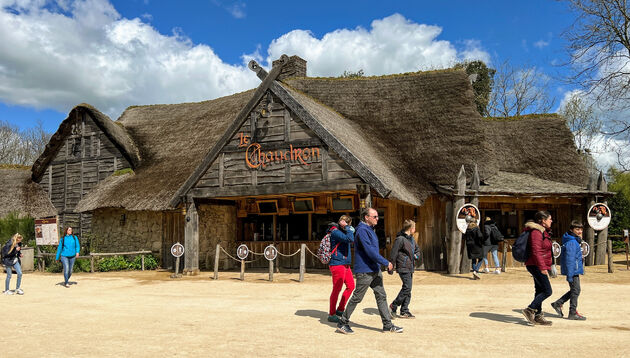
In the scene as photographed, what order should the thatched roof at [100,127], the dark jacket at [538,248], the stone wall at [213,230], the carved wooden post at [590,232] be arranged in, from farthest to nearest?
1. the thatched roof at [100,127]
2. the stone wall at [213,230]
3. the carved wooden post at [590,232]
4. the dark jacket at [538,248]

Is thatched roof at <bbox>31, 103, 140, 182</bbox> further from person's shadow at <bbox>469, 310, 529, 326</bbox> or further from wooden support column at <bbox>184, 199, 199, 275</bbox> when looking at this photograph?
person's shadow at <bbox>469, 310, 529, 326</bbox>

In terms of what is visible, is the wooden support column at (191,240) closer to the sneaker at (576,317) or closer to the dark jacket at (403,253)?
the dark jacket at (403,253)

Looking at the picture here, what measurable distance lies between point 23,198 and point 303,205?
14.1 meters

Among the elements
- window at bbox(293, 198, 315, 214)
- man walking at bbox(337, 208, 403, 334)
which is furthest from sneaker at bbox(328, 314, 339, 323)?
window at bbox(293, 198, 315, 214)

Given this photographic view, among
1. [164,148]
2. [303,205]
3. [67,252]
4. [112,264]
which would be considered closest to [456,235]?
[303,205]

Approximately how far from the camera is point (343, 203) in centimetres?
1531

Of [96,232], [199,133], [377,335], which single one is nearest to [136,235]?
[96,232]

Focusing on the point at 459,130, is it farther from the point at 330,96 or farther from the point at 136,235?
the point at 136,235

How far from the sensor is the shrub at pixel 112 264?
58.0 feet

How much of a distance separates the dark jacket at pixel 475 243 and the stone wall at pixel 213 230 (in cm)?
833

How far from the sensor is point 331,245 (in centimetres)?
744

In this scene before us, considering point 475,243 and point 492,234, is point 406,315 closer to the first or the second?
point 475,243

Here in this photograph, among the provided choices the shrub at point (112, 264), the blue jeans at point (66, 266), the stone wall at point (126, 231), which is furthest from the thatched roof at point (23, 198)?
the blue jeans at point (66, 266)

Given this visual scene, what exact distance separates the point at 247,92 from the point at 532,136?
12.0m
